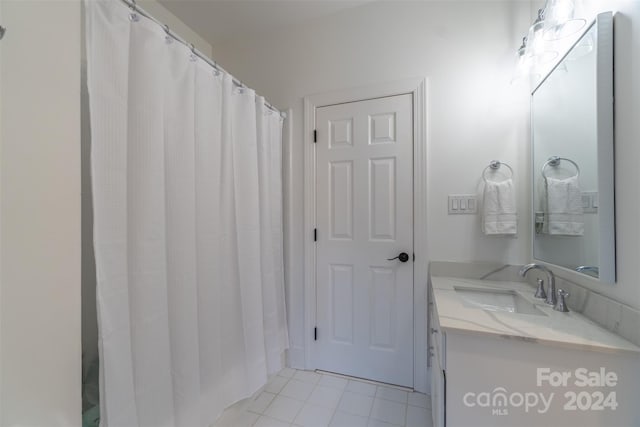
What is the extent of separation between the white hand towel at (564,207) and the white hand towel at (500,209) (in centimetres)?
17

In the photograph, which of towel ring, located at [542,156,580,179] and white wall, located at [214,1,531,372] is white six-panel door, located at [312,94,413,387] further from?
towel ring, located at [542,156,580,179]

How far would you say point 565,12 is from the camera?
1131mm

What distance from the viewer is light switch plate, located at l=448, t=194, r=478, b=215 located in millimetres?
1605

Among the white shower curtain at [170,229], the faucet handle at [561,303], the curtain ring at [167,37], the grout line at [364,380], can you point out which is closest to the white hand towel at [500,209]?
the faucet handle at [561,303]

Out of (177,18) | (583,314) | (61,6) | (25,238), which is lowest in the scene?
(583,314)

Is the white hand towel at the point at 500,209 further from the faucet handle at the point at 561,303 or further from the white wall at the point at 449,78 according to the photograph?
the faucet handle at the point at 561,303

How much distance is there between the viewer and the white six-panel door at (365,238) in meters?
1.75

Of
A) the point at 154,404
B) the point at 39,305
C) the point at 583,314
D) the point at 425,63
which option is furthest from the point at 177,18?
the point at 583,314

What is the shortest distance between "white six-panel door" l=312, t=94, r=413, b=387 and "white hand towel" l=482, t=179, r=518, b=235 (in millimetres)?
450

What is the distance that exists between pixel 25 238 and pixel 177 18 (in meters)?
2.11

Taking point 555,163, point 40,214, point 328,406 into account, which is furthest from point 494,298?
point 40,214

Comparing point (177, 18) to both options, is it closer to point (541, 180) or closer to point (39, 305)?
point (39, 305)

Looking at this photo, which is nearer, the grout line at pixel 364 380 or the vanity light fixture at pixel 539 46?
the vanity light fixture at pixel 539 46

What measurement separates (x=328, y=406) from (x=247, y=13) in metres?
2.84
